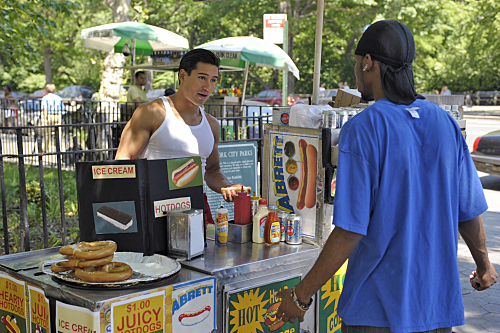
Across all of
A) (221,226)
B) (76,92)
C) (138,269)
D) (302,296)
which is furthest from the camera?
(76,92)

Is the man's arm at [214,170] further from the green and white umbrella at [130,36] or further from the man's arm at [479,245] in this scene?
the green and white umbrella at [130,36]

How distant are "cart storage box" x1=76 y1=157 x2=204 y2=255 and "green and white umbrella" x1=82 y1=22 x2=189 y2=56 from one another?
8397mm

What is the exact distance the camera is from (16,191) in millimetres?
8188

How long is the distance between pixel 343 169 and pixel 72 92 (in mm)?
39351

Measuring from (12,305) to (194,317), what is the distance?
98 cm

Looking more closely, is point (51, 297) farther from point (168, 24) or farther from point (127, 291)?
point (168, 24)

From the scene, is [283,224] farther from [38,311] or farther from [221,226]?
[38,311]

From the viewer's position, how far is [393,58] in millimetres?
1810

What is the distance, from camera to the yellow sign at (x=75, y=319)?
6.53 feet

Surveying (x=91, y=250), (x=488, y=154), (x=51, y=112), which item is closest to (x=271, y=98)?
(x=51, y=112)

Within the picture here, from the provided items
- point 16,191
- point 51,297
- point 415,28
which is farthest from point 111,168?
point 415,28

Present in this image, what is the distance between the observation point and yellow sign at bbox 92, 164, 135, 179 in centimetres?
255

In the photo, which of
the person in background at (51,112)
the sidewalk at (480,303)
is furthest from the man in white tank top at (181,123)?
the person in background at (51,112)

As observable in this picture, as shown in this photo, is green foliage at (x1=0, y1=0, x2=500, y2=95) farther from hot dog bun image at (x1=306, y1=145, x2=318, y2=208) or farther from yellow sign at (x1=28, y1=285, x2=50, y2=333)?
yellow sign at (x1=28, y1=285, x2=50, y2=333)
